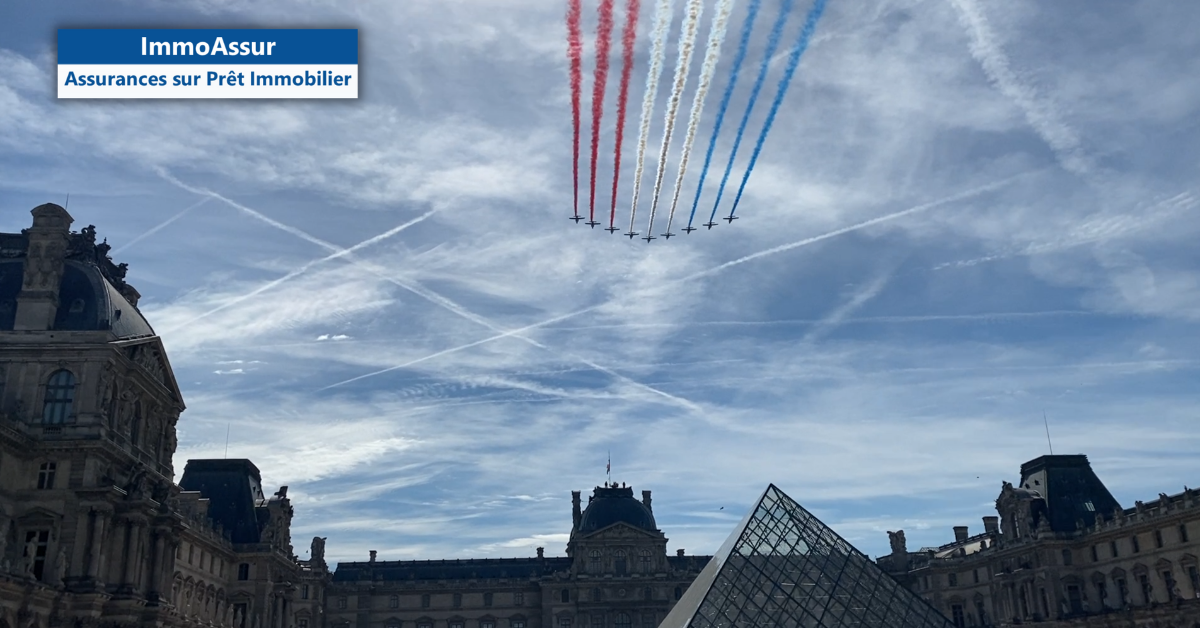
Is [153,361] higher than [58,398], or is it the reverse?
[153,361]

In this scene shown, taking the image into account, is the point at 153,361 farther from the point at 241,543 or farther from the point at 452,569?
the point at 452,569

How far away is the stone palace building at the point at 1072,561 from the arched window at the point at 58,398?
49.1 meters

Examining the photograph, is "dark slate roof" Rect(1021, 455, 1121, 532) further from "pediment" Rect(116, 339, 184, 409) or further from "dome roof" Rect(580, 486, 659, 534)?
"pediment" Rect(116, 339, 184, 409)

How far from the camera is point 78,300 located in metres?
34.8

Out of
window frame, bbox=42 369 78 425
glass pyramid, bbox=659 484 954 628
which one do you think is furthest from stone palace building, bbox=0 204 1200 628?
glass pyramid, bbox=659 484 954 628

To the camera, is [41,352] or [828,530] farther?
[828,530]

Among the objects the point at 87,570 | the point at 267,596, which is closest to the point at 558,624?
the point at 267,596

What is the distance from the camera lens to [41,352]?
108 ft

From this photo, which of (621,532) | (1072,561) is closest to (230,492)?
(621,532)

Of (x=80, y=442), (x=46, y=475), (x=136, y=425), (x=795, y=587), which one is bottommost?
(x=795, y=587)

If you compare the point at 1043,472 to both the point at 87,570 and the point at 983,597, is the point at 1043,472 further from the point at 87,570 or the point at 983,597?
the point at 87,570

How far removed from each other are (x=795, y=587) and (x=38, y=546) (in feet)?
87.0

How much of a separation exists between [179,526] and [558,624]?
42.4m

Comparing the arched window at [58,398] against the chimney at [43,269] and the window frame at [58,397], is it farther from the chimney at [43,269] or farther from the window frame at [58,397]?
the chimney at [43,269]
